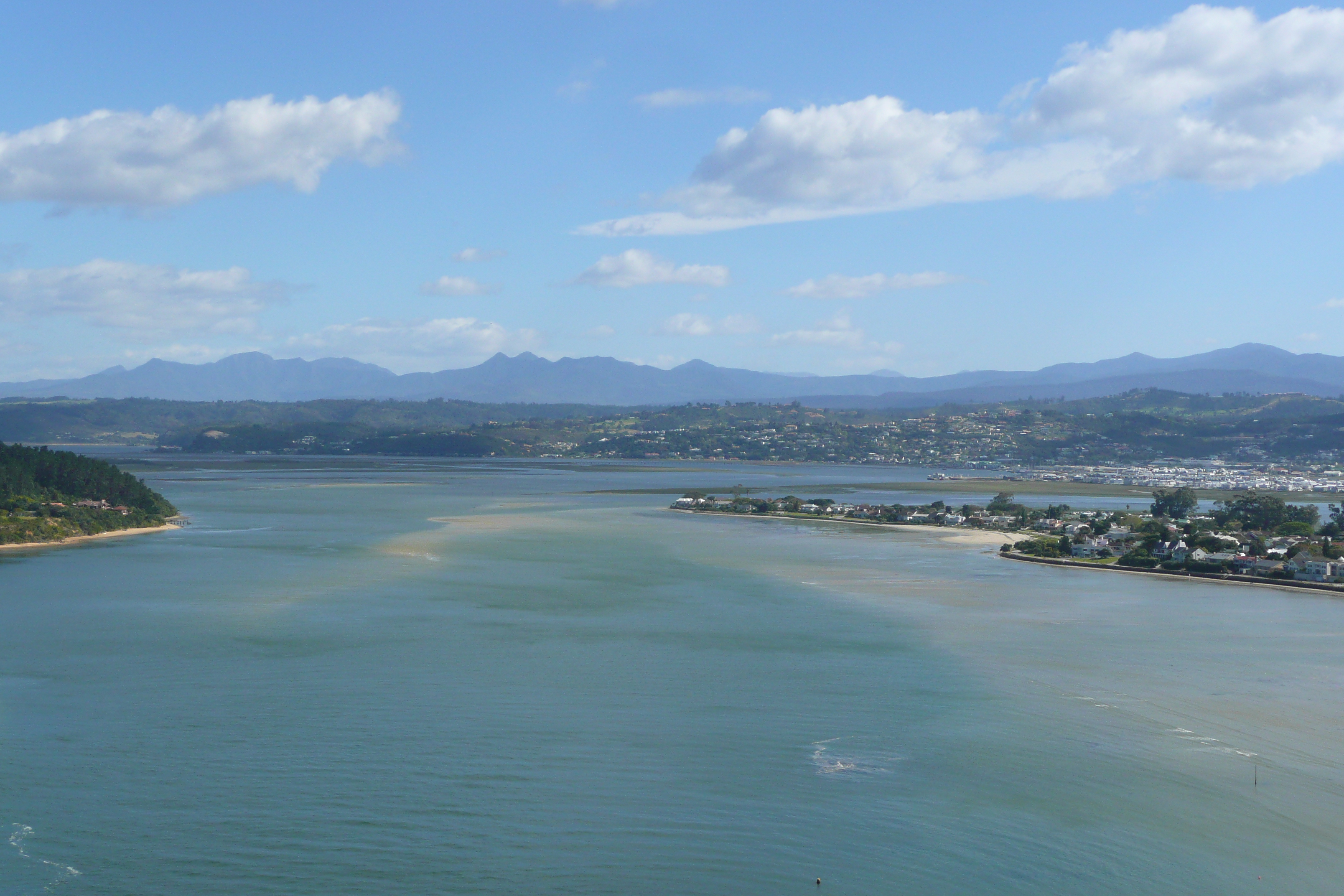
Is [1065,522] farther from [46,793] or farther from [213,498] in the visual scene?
[213,498]

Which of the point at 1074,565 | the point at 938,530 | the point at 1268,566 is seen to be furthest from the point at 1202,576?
the point at 938,530

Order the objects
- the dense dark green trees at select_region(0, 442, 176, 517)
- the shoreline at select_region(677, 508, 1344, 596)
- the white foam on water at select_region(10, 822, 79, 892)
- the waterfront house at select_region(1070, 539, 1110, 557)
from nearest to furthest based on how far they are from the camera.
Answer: the white foam on water at select_region(10, 822, 79, 892), the shoreline at select_region(677, 508, 1344, 596), the waterfront house at select_region(1070, 539, 1110, 557), the dense dark green trees at select_region(0, 442, 176, 517)

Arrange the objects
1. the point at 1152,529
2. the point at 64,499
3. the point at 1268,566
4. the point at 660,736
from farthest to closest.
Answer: the point at 64,499 → the point at 1152,529 → the point at 1268,566 → the point at 660,736

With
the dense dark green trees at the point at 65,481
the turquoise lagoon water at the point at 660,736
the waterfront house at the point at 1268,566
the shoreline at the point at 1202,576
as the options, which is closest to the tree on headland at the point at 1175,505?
the shoreline at the point at 1202,576

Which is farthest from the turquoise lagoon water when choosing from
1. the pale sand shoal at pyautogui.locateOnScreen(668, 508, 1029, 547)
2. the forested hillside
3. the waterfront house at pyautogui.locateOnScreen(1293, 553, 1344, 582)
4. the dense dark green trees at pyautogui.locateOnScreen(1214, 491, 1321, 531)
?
the dense dark green trees at pyautogui.locateOnScreen(1214, 491, 1321, 531)

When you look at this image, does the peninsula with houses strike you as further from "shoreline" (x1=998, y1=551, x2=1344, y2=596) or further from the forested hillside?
the forested hillside

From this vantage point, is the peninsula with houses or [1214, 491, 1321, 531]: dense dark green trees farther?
→ [1214, 491, 1321, 531]: dense dark green trees

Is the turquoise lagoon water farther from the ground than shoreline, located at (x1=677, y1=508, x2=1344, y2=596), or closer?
closer

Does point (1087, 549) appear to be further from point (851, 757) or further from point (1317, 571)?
point (851, 757)
